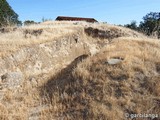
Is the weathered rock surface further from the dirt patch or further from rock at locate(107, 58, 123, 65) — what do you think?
the dirt patch

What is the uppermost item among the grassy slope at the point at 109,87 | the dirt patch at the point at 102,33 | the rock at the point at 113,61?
the dirt patch at the point at 102,33

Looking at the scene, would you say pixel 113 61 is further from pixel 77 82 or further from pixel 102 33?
pixel 102 33

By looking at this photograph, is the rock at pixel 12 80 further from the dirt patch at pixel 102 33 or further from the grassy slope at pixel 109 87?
the dirt patch at pixel 102 33

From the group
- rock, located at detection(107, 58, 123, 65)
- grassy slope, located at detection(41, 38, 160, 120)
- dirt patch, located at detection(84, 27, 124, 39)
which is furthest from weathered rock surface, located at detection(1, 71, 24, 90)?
dirt patch, located at detection(84, 27, 124, 39)

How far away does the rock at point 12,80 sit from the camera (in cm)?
901

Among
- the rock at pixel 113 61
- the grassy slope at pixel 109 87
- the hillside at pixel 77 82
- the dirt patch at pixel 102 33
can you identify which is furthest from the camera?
the dirt patch at pixel 102 33

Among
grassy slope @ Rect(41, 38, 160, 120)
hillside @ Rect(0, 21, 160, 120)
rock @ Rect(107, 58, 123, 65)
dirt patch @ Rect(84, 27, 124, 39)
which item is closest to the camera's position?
grassy slope @ Rect(41, 38, 160, 120)

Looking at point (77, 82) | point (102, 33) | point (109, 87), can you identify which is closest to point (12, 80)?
point (77, 82)

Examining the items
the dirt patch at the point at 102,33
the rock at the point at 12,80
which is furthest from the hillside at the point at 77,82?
the dirt patch at the point at 102,33

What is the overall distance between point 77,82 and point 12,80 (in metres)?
2.45

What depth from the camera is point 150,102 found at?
691cm

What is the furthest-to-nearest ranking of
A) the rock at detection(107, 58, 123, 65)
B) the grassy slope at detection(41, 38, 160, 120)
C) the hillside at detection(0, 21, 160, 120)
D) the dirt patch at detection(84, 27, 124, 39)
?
the dirt patch at detection(84, 27, 124, 39), the rock at detection(107, 58, 123, 65), the hillside at detection(0, 21, 160, 120), the grassy slope at detection(41, 38, 160, 120)

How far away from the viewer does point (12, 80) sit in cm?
922

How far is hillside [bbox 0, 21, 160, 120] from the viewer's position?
7.07 meters
